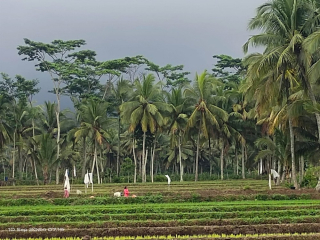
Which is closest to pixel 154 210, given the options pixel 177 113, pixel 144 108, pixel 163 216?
pixel 163 216

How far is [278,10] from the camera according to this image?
79.5 ft

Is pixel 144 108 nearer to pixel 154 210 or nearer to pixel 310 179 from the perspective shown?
pixel 310 179

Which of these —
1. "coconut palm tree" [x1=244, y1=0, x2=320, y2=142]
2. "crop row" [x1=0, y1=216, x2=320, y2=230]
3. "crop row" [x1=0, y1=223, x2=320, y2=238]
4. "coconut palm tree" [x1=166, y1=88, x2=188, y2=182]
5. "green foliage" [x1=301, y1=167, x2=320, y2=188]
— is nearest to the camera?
"crop row" [x1=0, y1=223, x2=320, y2=238]

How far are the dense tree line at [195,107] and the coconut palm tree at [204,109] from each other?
0.10m

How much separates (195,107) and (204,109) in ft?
5.11

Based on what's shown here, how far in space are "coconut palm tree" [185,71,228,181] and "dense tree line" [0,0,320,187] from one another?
0.32 feet

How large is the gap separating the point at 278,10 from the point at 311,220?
1397 cm

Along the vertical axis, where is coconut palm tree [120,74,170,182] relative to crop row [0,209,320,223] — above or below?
above

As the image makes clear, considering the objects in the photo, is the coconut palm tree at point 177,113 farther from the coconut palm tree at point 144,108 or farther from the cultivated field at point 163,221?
the cultivated field at point 163,221

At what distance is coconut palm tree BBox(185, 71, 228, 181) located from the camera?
39031mm

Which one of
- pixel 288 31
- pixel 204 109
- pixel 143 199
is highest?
Result: pixel 288 31

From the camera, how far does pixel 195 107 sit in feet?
133

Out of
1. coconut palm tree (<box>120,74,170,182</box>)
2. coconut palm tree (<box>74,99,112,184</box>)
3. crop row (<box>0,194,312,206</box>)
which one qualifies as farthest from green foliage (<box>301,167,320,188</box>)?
coconut palm tree (<box>74,99,112,184</box>)

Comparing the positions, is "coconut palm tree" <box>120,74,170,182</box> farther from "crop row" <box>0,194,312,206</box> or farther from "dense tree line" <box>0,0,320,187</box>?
"crop row" <box>0,194,312,206</box>
